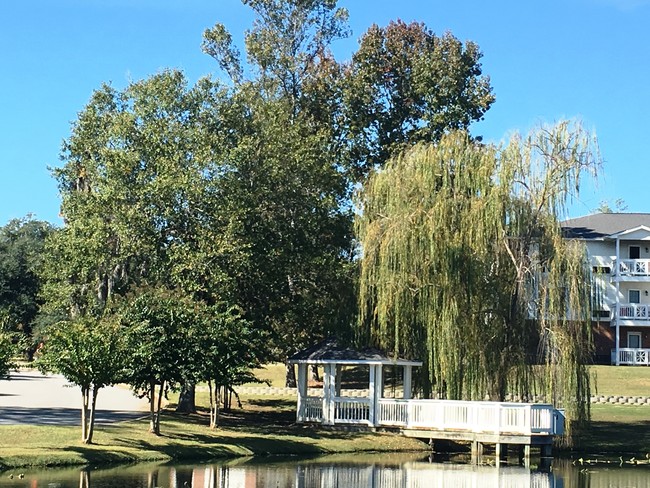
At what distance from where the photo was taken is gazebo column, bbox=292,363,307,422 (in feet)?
132

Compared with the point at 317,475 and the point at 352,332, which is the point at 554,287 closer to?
the point at 352,332

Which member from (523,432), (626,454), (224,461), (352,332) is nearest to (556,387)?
(523,432)

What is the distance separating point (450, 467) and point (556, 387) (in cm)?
559

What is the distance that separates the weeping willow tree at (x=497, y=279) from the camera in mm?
36094

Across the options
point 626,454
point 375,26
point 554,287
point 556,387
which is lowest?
point 626,454

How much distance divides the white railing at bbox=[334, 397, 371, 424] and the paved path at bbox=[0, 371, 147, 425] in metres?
7.97

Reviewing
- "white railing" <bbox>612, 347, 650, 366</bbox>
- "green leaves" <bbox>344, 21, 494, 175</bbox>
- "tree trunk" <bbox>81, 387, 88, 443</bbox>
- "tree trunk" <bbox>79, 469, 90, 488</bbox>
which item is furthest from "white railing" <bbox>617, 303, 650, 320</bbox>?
"tree trunk" <bbox>79, 469, 90, 488</bbox>

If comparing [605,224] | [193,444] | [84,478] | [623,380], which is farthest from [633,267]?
[84,478]

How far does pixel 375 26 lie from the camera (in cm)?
6159

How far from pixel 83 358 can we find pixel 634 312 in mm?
43859

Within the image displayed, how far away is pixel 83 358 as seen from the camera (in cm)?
3045

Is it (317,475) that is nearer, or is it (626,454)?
(317,475)

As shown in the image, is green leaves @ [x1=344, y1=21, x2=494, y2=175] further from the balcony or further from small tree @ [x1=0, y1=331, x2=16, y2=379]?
small tree @ [x1=0, y1=331, x2=16, y2=379]

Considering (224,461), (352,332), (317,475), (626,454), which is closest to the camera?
(317,475)
